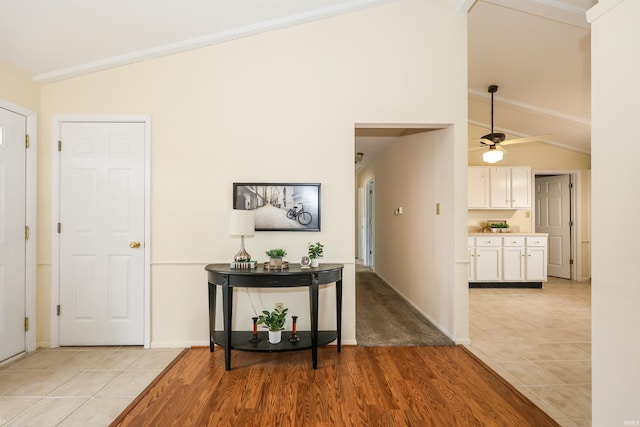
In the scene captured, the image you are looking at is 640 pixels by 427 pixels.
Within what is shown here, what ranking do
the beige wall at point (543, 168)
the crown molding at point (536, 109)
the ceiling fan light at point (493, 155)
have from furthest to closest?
1. the beige wall at point (543, 168)
2. the crown molding at point (536, 109)
3. the ceiling fan light at point (493, 155)

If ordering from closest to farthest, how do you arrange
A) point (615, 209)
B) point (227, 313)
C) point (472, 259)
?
point (615, 209) → point (227, 313) → point (472, 259)

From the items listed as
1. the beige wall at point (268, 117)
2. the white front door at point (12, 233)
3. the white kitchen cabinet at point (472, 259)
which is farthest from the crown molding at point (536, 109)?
the white front door at point (12, 233)

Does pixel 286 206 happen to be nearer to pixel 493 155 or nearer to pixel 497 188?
pixel 493 155

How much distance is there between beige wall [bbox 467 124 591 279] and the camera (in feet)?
20.2

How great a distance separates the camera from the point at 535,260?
5605 mm

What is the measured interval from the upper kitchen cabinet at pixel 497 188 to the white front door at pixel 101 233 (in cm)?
529

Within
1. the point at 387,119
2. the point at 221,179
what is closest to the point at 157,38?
the point at 221,179

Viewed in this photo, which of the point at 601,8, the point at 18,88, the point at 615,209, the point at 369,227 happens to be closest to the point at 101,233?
the point at 18,88

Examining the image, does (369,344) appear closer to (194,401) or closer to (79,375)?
(194,401)

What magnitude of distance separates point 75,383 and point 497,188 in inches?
249

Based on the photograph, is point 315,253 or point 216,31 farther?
point 216,31

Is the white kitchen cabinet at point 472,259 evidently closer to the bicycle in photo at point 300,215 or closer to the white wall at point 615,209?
the bicycle in photo at point 300,215

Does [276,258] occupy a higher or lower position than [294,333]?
higher

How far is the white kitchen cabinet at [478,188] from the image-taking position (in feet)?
19.3
